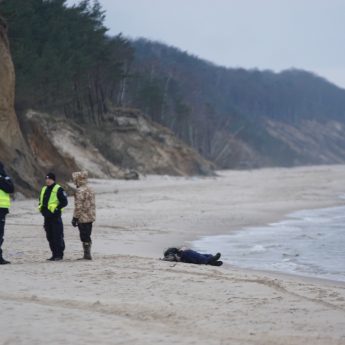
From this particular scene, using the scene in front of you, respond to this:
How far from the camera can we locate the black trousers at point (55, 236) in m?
10.2

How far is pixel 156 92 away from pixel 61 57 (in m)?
26.4

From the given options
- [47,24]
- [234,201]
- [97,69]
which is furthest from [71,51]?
[234,201]

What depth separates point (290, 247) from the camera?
14.1 metres

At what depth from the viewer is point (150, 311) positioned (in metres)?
6.57

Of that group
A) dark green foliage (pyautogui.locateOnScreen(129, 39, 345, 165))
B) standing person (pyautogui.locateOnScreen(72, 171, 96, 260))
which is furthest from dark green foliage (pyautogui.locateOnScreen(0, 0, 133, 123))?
standing person (pyautogui.locateOnScreen(72, 171, 96, 260))

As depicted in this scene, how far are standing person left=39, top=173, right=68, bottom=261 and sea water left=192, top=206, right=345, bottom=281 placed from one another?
3.20m

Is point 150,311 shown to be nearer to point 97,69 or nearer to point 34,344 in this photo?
point 34,344

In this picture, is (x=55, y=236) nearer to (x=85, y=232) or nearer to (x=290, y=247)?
(x=85, y=232)

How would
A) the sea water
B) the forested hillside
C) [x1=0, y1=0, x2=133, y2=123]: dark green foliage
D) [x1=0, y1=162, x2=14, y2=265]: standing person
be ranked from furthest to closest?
1. the forested hillside
2. [x1=0, y1=0, x2=133, y2=123]: dark green foliage
3. the sea water
4. [x1=0, y1=162, x2=14, y2=265]: standing person

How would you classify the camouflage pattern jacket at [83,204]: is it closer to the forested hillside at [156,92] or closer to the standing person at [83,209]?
the standing person at [83,209]

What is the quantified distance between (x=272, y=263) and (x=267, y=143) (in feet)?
356

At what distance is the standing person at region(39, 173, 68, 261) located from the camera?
1023 cm

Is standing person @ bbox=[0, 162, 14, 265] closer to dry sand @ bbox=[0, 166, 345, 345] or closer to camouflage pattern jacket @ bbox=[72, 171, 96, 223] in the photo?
dry sand @ bbox=[0, 166, 345, 345]

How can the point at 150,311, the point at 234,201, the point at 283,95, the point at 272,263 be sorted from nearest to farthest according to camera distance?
the point at 150,311, the point at 272,263, the point at 234,201, the point at 283,95
